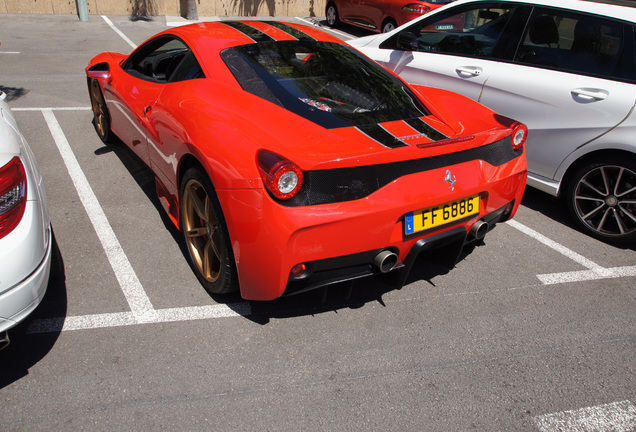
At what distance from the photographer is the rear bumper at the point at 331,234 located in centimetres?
238

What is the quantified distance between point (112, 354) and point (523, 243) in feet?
9.67

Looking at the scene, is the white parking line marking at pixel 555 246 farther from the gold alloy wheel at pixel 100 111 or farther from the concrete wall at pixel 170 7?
the concrete wall at pixel 170 7

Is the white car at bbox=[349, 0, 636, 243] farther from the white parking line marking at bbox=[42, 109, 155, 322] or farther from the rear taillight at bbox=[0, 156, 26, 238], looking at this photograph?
the rear taillight at bbox=[0, 156, 26, 238]

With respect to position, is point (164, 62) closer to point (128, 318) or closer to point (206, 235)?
point (206, 235)

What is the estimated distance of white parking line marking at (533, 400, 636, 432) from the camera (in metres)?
2.35

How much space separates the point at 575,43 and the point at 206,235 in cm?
320

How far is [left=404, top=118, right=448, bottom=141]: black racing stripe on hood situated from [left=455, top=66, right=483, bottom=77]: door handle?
74.7 inches

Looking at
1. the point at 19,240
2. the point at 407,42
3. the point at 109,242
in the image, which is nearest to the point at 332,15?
the point at 407,42

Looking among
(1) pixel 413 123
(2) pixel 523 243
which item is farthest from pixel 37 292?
(2) pixel 523 243

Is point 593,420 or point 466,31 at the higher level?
point 466,31

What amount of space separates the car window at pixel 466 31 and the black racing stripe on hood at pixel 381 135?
235cm

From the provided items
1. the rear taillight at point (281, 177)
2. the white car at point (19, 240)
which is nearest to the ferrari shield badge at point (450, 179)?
the rear taillight at point (281, 177)

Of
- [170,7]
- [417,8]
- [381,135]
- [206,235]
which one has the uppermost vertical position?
[417,8]

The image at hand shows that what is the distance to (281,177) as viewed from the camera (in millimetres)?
2346
